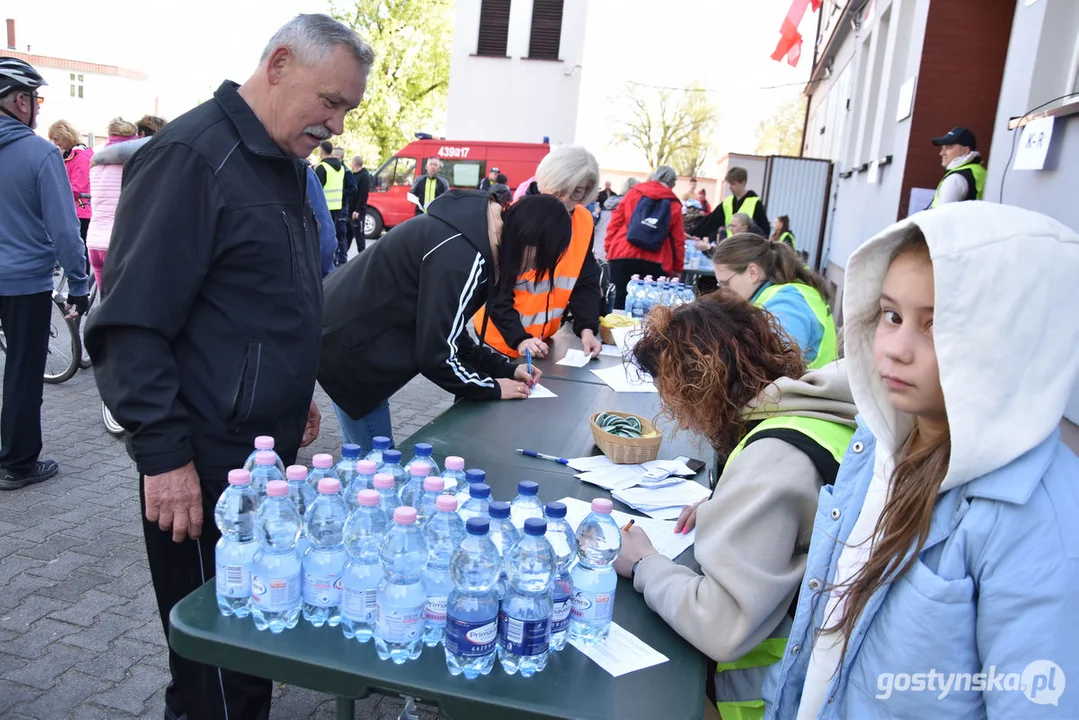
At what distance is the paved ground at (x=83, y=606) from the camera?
8.16 feet

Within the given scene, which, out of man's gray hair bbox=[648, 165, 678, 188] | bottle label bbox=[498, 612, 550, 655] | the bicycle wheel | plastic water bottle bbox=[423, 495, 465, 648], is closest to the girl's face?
bottle label bbox=[498, 612, 550, 655]

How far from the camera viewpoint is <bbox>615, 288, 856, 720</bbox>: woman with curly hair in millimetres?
1494

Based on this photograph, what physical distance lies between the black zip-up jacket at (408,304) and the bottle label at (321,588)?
1.23 meters

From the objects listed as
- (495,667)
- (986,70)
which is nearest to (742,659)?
(495,667)

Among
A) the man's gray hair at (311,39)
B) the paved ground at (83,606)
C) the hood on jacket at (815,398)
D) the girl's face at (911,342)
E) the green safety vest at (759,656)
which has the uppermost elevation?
the man's gray hair at (311,39)

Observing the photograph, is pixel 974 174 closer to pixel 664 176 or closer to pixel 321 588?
pixel 664 176

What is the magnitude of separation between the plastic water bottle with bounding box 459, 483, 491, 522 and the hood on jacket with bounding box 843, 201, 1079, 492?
2.82ft

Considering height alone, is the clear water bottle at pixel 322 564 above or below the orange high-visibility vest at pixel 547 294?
below

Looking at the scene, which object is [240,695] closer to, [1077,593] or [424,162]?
[1077,593]

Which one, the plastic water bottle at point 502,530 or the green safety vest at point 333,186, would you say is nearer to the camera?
the plastic water bottle at point 502,530

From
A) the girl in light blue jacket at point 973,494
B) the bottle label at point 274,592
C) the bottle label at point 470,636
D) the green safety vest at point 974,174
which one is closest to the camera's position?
the girl in light blue jacket at point 973,494

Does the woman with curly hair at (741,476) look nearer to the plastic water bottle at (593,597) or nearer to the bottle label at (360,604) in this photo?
the plastic water bottle at (593,597)

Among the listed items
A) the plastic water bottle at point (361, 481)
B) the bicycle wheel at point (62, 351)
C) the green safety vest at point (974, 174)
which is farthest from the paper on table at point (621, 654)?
the bicycle wheel at point (62, 351)

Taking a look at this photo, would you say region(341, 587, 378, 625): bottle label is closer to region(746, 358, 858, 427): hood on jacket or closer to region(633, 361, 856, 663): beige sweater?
region(633, 361, 856, 663): beige sweater
